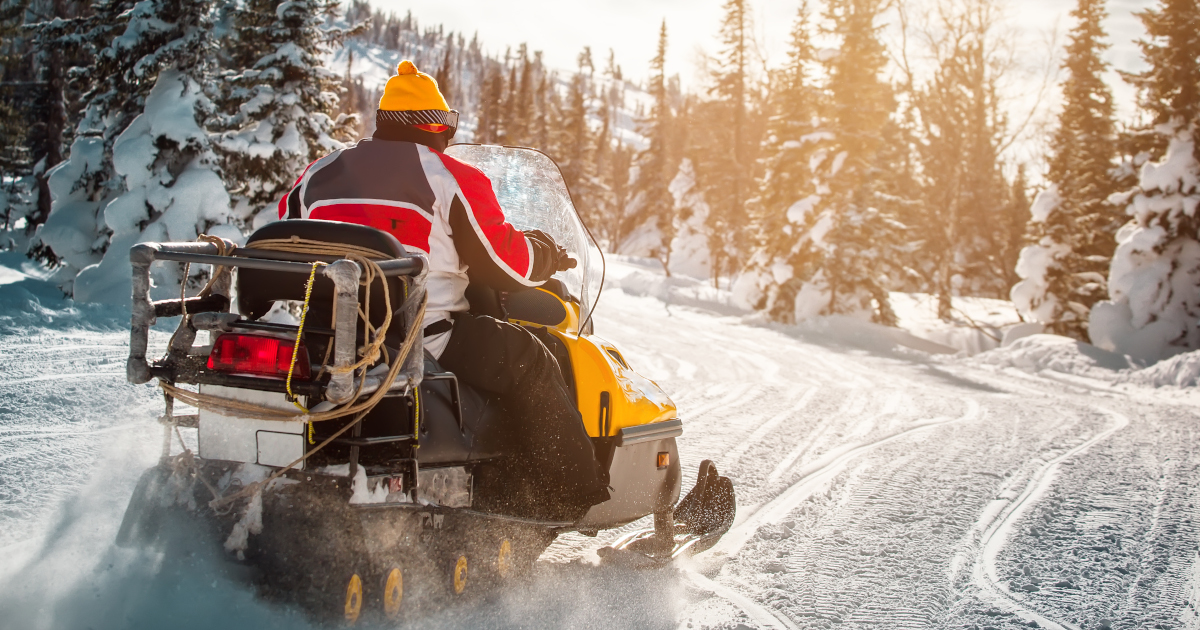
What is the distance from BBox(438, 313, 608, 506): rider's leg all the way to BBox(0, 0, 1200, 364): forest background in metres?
9.55

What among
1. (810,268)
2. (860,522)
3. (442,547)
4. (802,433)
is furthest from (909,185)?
(442,547)

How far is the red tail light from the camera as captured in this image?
7.42 feet

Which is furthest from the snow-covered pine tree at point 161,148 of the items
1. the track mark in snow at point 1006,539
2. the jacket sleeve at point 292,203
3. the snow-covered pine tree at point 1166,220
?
the snow-covered pine tree at point 1166,220

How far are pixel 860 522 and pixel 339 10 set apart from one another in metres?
11.3

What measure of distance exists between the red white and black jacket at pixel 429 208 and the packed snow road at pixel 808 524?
4.00 feet

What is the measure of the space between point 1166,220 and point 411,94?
18084 millimetres

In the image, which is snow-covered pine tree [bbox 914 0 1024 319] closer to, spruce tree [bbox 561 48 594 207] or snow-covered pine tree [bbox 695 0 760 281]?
snow-covered pine tree [bbox 695 0 760 281]

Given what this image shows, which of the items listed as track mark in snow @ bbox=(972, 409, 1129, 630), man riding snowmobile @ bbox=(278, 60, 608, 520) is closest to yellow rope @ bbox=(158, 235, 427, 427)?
man riding snowmobile @ bbox=(278, 60, 608, 520)

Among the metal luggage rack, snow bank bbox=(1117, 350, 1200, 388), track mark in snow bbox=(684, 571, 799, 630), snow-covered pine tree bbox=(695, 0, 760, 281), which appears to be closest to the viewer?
the metal luggage rack

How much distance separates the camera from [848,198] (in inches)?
800

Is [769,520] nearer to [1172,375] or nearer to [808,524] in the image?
[808,524]

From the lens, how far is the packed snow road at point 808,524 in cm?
268

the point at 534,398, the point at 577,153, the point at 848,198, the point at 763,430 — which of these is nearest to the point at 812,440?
the point at 763,430

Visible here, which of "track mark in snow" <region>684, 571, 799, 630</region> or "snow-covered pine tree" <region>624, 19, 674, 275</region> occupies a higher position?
"snow-covered pine tree" <region>624, 19, 674, 275</region>
